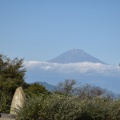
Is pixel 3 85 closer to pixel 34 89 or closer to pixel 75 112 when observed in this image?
pixel 34 89

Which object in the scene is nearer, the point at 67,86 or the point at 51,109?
the point at 51,109

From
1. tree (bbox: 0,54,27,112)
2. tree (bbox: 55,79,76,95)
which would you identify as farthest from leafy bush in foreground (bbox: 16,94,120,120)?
tree (bbox: 55,79,76,95)

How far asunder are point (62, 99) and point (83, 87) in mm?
47462

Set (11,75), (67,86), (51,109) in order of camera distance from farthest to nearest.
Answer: (67,86)
(11,75)
(51,109)

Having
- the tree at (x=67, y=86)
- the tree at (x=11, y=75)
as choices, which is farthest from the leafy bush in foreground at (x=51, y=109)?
the tree at (x=67, y=86)

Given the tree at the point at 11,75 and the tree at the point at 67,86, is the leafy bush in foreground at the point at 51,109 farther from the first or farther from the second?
the tree at the point at 67,86

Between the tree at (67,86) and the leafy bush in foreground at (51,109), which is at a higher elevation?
the tree at (67,86)

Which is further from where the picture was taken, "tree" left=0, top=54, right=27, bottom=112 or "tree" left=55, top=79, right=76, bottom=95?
"tree" left=55, top=79, right=76, bottom=95

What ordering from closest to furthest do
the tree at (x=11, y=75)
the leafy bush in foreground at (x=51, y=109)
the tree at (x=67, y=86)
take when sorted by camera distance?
the leafy bush in foreground at (x=51, y=109)
the tree at (x=11, y=75)
the tree at (x=67, y=86)

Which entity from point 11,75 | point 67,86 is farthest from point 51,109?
point 67,86

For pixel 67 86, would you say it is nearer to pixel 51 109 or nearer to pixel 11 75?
pixel 11 75

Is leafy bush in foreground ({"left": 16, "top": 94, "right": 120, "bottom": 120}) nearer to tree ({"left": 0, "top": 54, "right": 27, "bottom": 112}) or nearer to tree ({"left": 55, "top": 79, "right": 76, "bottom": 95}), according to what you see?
tree ({"left": 0, "top": 54, "right": 27, "bottom": 112})

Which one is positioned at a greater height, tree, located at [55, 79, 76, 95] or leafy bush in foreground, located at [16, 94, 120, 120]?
tree, located at [55, 79, 76, 95]

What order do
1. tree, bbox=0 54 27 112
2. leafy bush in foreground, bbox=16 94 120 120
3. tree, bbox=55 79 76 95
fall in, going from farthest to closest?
tree, bbox=55 79 76 95 < tree, bbox=0 54 27 112 < leafy bush in foreground, bbox=16 94 120 120
